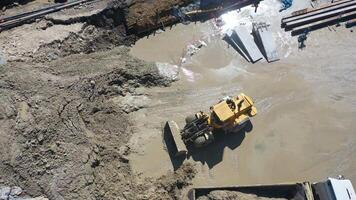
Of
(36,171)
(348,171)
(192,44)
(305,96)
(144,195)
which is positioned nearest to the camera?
(36,171)

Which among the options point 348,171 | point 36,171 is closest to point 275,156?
point 348,171

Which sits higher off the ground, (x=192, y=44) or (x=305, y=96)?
(x=192, y=44)

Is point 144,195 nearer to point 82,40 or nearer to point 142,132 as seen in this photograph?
point 142,132

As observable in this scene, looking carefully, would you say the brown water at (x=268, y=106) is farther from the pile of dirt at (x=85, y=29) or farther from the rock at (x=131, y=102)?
the pile of dirt at (x=85, y=29)

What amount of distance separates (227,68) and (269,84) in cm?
177

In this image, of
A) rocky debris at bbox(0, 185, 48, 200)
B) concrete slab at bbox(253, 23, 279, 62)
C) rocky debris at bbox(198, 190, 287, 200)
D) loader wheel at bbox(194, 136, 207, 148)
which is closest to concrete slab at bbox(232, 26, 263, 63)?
concrete slab at bbox(253, 23, 279, 62)

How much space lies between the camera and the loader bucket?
16.8 m

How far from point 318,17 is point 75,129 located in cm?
1123

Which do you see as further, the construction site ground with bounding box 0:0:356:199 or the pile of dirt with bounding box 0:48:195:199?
the construction site ground with bounding box 0:0:356:199

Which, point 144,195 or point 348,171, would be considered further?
point 348,171

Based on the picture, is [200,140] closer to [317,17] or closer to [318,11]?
[317,17]

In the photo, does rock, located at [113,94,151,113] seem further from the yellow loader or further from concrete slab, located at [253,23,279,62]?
concrete slab, located at [253,23,279,62]

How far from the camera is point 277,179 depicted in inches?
671

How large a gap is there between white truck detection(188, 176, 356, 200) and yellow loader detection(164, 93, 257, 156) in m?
1.73
